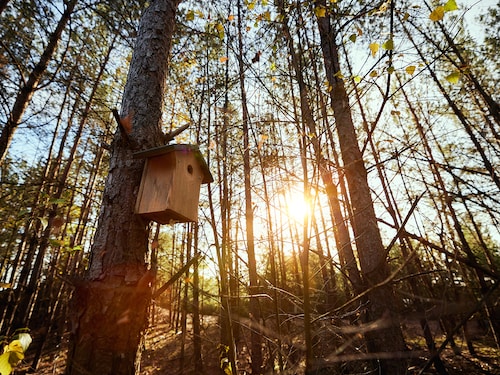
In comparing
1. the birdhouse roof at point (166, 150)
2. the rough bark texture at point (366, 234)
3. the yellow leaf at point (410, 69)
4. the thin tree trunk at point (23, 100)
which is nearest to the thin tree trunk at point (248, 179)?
the birdhouse roof at point (166, 150)

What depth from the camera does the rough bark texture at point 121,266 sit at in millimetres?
1228

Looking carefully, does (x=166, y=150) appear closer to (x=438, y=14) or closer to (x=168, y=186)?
(x=168, y=186)

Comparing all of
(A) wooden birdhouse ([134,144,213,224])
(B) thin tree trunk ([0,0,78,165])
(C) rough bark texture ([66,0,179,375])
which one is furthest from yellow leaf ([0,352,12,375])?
(B) thin tree trunk ([0,0,78,165])

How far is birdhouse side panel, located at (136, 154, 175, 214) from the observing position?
61.2 inches

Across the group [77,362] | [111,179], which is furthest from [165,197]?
[77,362]

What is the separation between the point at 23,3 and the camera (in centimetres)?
331

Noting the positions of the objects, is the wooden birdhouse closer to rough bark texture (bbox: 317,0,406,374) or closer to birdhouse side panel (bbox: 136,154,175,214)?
birdhouse side panel (bbox: 136,154,175,214)

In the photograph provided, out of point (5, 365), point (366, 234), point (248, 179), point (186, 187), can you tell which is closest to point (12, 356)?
point (5, 365)

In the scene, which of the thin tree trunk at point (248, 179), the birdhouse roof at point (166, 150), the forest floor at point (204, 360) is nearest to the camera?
the birdhouse roof at point (166, 150)

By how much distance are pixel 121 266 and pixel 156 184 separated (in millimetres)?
527

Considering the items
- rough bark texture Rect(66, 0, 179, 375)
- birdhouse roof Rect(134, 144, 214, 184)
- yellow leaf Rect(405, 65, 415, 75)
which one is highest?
yellow leaf Rect(405, 65, 415, 75)

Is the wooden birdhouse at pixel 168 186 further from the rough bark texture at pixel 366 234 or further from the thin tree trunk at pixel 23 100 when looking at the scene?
the thin tree trunk at pixel 23 100

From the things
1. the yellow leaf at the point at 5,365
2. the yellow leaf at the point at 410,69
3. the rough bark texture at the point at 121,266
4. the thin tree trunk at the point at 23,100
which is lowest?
the yellow leaf at the point at 5,365

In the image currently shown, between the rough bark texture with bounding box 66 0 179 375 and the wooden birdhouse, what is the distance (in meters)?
0.06
